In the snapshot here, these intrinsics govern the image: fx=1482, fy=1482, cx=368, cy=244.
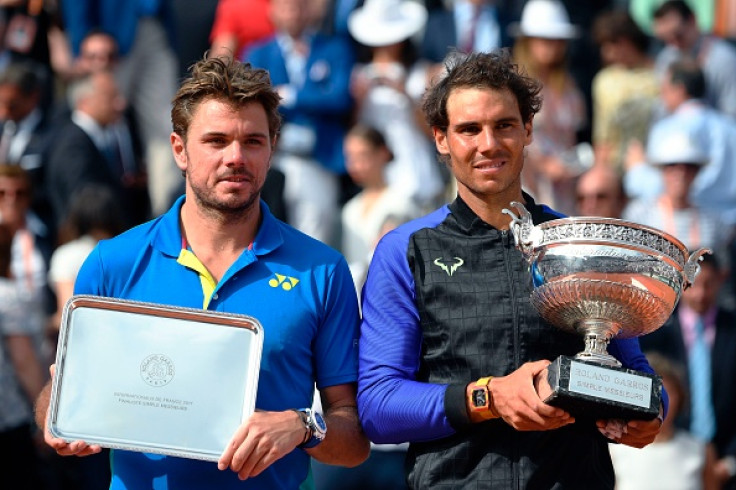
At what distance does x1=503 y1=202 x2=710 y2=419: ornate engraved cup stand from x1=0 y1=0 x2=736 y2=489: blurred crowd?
367cm

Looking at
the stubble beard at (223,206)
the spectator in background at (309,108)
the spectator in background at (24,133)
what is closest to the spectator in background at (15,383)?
the spectator in background at (24,133)

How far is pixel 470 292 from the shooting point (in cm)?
446

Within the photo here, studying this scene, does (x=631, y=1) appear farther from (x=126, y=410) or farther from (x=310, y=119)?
(x=126, y=410)

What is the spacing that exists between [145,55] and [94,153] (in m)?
1.50

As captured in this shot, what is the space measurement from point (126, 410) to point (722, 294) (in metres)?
5.28

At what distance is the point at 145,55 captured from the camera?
10805mm

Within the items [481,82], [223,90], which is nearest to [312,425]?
[223,90]

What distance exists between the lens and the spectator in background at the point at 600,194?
9.25 meters

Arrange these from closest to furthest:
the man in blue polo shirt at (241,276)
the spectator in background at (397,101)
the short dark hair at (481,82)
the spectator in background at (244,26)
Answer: the man in blue polo shirt at (241,276) → the short dark hair at (481,82) → the spectator in background at (397,101) → the spectator in background at (244,26)

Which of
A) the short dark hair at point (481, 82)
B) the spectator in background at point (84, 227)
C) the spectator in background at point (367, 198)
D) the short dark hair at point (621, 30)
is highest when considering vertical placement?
the short dark hair at point (621, 30)

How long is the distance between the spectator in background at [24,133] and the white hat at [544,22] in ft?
11.2

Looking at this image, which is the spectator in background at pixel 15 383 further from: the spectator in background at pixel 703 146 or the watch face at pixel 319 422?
the spectator in background at pixel 703 146

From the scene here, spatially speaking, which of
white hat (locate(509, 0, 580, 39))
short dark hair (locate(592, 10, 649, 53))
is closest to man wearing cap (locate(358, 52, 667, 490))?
white hat (locate(509, 0, 580, 39))

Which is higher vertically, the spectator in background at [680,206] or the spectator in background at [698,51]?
the spectator in background at [698,51]
